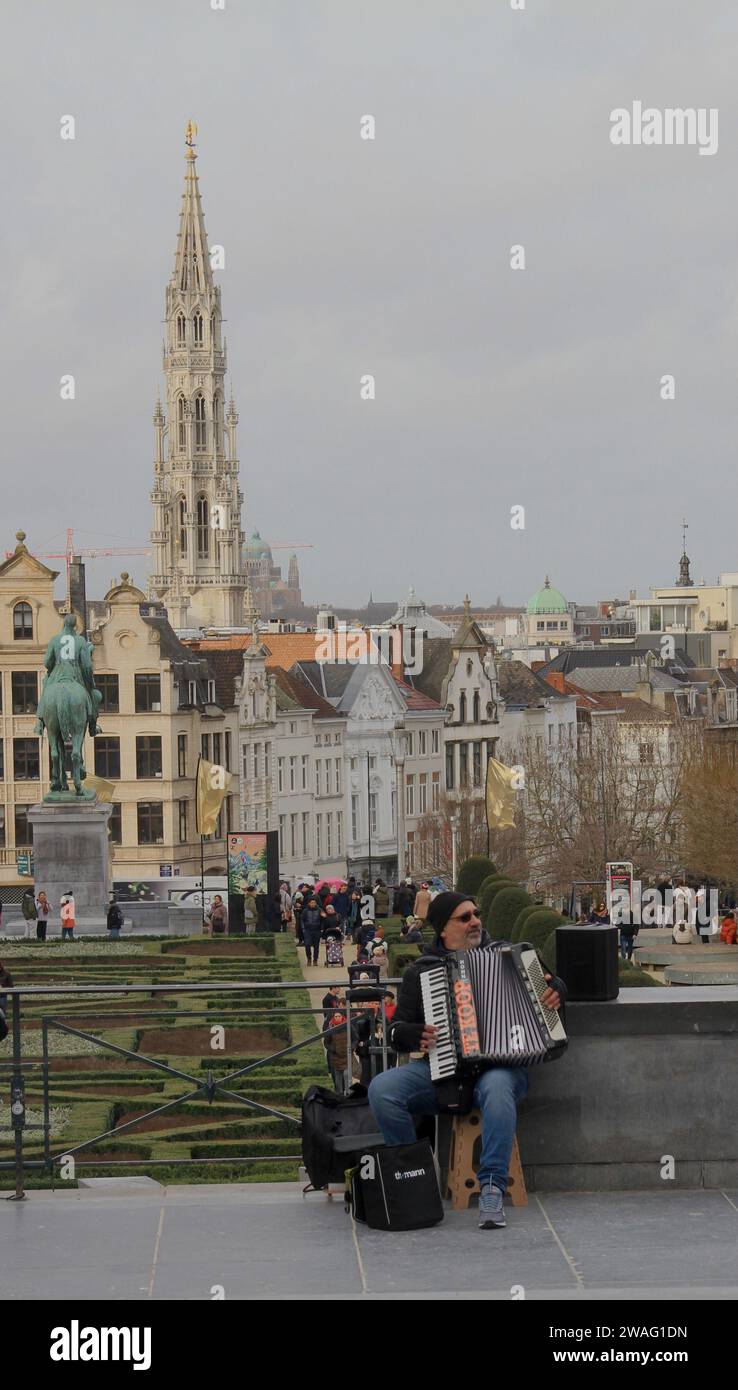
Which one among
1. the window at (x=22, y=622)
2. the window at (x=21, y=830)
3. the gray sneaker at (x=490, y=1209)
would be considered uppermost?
the window at (x=22, y=622)

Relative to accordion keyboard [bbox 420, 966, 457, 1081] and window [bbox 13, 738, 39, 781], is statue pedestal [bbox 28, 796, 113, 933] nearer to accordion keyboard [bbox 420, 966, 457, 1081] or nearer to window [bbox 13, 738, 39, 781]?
window [bbox 13, 738, 39, 781]

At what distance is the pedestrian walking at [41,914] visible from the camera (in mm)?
61125

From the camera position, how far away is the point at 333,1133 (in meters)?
14.6

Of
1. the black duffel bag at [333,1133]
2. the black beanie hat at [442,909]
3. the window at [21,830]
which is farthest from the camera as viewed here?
the window at [21,830]

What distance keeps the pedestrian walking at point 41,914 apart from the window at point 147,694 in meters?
35.2

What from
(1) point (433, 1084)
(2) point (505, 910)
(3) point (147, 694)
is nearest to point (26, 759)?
(3) point (147, 694)

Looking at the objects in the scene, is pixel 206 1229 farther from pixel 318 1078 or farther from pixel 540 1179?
pixel 318 1078

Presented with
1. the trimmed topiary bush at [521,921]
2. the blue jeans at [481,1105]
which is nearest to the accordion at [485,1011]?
the blue jeans at [481,1105]

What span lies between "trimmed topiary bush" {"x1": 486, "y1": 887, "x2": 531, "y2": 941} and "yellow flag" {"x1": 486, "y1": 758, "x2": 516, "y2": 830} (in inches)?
1286

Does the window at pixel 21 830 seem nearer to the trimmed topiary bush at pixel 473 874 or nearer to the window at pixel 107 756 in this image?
the window at pixel 107 756

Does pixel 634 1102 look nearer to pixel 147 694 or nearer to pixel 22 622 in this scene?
pixel 22 622

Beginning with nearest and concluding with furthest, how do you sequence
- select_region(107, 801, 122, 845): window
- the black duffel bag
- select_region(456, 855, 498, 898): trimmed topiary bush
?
1. the black duffel bag
2. select_region(456, 855, 498, 898): trimmed topiary bush
3. select_region(107, 801, 122, 845): window

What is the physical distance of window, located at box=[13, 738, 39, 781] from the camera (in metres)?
96.9

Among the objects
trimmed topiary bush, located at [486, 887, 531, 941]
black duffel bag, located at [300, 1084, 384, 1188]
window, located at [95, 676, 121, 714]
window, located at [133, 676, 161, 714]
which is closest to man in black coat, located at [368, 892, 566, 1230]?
black duffel bag, located at [300, 1084, 384, 1188]
